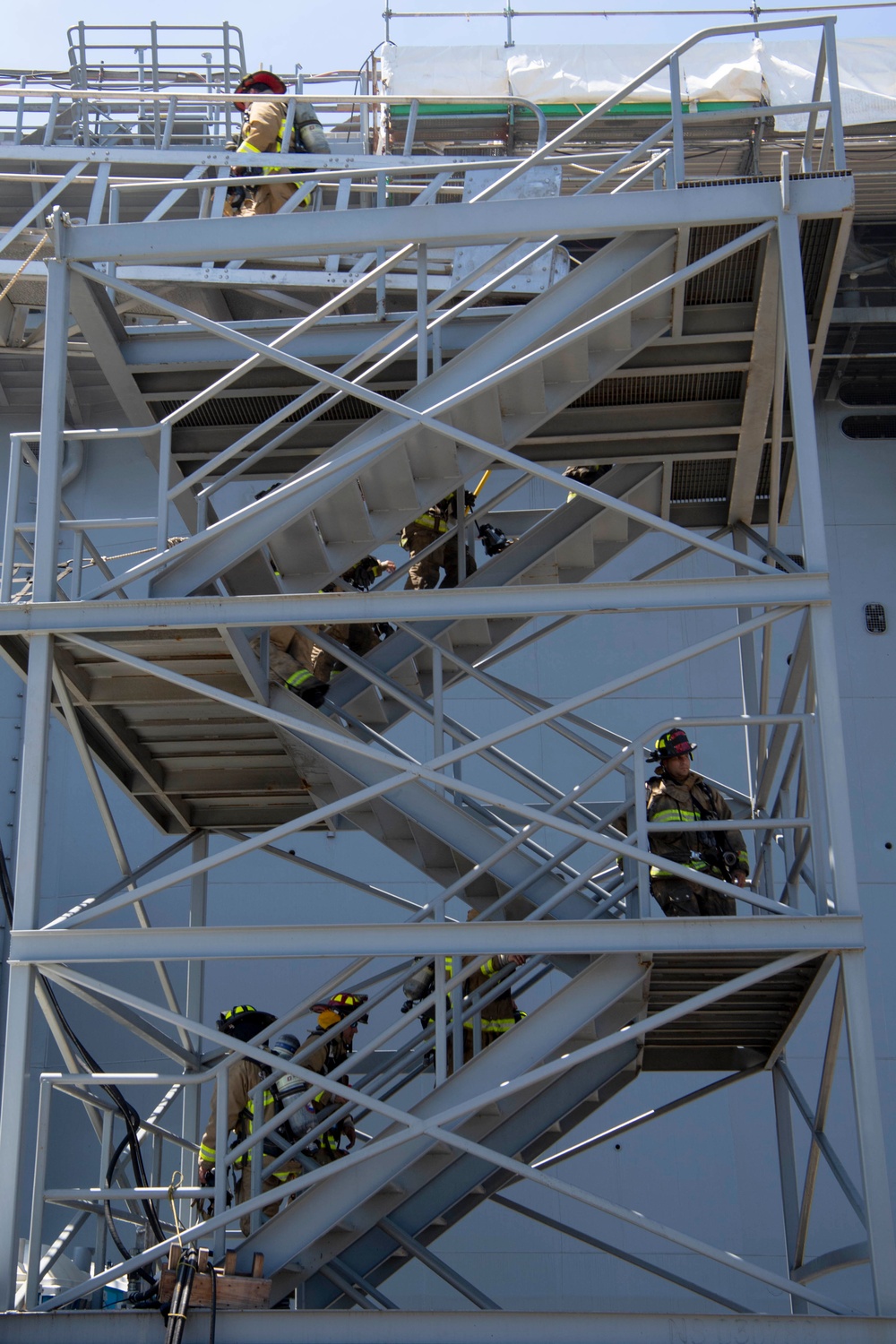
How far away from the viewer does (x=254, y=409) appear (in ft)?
37.9

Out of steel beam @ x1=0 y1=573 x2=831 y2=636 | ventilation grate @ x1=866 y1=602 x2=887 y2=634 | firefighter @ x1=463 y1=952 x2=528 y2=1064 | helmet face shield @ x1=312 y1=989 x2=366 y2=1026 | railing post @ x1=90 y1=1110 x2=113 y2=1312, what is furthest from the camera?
ventilation grate @ x1=866 y1=602 x2=887 y2=634

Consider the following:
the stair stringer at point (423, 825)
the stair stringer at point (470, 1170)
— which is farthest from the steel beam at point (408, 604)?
the stair stringer at point (470, 1170)

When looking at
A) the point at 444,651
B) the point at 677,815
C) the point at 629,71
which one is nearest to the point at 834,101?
the point at 444,651

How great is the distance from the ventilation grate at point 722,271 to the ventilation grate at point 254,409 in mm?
2442

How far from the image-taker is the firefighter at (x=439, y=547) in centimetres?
1268

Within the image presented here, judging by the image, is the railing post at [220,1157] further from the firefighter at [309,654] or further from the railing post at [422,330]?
the railing post at [422,330]

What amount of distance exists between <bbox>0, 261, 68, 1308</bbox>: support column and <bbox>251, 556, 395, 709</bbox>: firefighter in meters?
1.57

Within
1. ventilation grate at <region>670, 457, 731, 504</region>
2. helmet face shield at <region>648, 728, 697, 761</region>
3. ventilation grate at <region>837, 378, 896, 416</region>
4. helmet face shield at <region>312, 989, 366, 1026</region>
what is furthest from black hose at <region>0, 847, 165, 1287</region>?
ventilation grate at <region>837, 378, 896, 416</region>

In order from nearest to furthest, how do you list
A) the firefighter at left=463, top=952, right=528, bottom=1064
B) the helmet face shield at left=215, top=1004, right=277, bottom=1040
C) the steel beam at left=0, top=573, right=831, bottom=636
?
the steel beam at left=0, top=573, right=831, bottom=636
the helmet face shield at left=215, top=1004, right=277, bottom=1040
the firefighter at left=463, top=952, right=528, bottom=1064

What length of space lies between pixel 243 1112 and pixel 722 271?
6.98 metres

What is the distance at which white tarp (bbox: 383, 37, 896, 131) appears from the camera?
15.6m

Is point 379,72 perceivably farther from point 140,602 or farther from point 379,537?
point 140,602

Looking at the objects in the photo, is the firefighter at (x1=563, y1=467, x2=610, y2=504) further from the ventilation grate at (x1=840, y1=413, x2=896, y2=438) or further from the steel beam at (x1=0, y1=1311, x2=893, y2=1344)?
the steel beam at (x1=0, y1=1311, x2=893, y2=1344)

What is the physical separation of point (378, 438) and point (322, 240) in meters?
1.46
